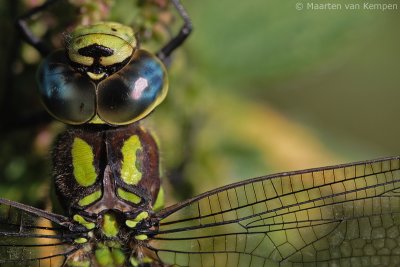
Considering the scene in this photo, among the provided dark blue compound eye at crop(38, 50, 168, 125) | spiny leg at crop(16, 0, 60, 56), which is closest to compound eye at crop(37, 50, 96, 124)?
dark blue compound eye at crop(38, 50, 168, 125)

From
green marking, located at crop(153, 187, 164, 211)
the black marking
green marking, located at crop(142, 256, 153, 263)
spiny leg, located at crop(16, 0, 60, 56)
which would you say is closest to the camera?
the black marking

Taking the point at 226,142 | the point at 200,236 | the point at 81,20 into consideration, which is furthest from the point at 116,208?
the point at 226,142

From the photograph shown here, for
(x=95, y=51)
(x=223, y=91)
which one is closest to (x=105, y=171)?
(x=95, y=51)

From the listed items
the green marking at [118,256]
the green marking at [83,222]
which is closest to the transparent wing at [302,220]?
the green marking at [118,256]

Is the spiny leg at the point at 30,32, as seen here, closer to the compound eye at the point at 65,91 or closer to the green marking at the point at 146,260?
the compound eye at the point at 65,91

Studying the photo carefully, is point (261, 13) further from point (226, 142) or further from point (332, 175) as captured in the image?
point (332, 175)

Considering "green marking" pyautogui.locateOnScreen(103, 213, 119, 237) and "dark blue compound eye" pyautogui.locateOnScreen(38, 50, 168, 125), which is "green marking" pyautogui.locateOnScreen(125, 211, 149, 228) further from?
"dark blue compound eye" pyautogui.locateOnScreen(38, 50, 168, 125)

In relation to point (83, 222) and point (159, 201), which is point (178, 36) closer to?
point (159, 201)
